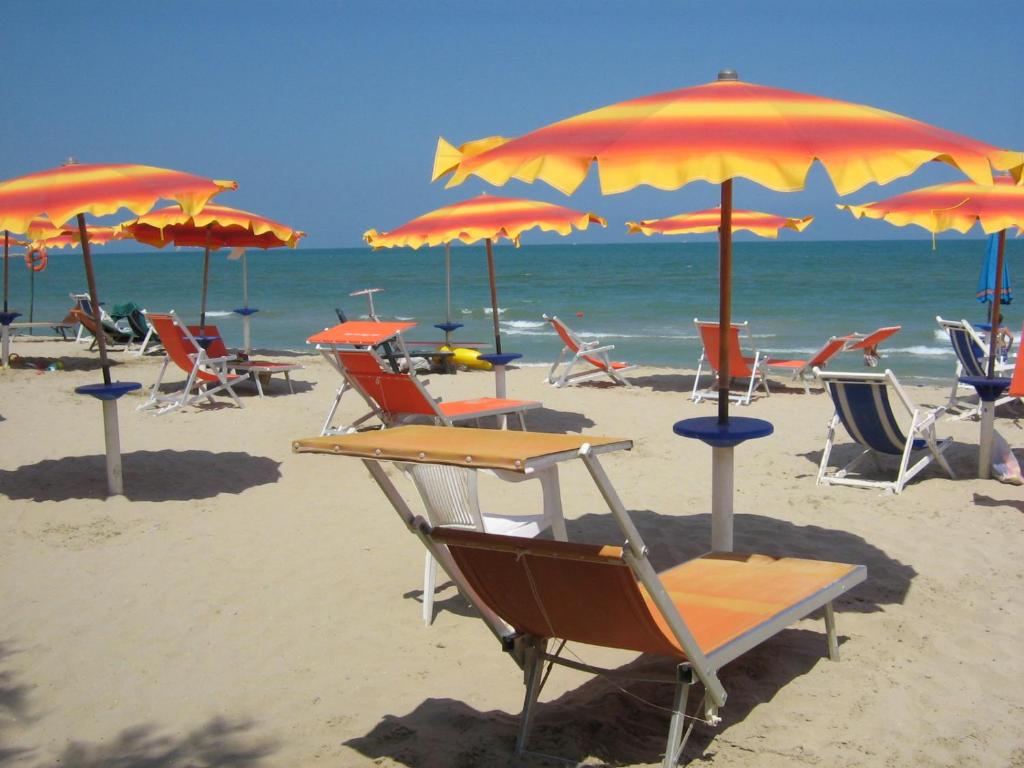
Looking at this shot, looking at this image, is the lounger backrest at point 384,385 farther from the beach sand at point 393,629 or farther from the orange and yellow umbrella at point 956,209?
the orange and yellow umbrella at point 956,209

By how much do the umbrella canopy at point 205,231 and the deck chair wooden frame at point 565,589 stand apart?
6.90 m

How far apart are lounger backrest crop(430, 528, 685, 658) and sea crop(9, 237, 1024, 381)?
9.71m

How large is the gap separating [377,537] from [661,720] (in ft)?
7.63

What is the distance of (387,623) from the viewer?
13.4 ft

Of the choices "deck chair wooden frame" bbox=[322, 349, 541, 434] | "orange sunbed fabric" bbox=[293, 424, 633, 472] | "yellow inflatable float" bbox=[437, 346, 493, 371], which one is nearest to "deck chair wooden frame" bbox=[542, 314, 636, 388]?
"yellow inflatable float" bbox=[437, 346, 493, 371]

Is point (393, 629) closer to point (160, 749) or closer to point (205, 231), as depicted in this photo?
point (160, 749)

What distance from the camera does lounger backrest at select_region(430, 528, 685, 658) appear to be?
8.52ft

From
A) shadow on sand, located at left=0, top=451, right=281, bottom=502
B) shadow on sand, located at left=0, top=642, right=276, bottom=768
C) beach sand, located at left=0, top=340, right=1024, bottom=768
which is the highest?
shadow on sand, located at left=0, top=451, right=281, bottom=502

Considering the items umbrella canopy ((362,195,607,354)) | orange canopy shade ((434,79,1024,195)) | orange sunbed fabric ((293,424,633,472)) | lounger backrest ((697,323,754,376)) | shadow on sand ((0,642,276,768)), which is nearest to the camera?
orange sunbed fabric ((293,424,633,472))

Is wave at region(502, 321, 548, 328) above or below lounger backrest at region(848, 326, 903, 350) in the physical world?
below

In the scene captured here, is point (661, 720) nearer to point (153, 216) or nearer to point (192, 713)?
point (192, 713)

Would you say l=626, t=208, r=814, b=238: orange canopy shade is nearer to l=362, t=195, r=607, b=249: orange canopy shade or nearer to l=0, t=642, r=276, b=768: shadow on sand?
l=362, t=195, r=607, b=249: orange canopy shade

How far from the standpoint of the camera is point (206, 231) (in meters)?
10.7

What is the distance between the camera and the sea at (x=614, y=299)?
66.8 ft
